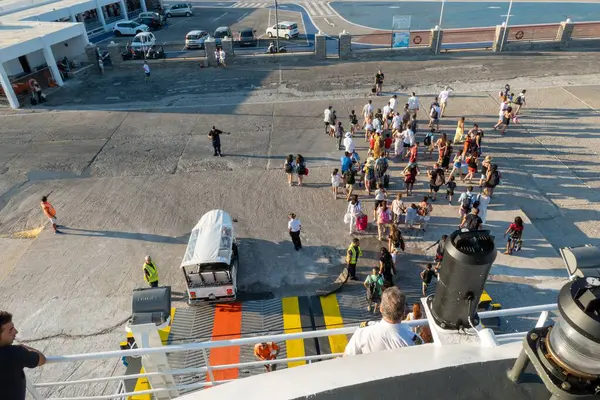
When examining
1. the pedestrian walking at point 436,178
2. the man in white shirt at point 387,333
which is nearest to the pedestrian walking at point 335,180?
the pedestrian walking at point 436,178

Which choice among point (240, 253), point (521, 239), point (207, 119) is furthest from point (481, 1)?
point (240, 253)

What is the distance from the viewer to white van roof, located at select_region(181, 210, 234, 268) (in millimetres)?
9594

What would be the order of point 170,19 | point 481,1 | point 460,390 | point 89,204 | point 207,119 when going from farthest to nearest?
point 481,1
point 170,19
point 207,119
point 89,204
point 460,390

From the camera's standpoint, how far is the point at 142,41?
31.0 m

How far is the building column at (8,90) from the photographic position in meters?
22.2

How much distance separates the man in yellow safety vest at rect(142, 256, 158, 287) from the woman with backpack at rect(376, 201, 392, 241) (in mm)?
6387

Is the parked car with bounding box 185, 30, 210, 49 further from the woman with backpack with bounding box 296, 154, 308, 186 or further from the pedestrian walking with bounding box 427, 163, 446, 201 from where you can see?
the pedestrian walking with bounding box 427, 163, 446, 201

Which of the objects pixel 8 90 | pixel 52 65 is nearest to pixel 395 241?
pixel 8 90

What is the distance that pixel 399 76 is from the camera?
24953mm

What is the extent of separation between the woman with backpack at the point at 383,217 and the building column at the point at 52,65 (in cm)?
2493

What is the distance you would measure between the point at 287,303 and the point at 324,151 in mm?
8529

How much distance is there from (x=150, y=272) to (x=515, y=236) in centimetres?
987

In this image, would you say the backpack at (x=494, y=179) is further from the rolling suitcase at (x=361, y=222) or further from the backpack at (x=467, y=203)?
the rolling suitcase at (x=361, y=222)

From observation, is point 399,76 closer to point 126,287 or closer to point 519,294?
point 519,294
